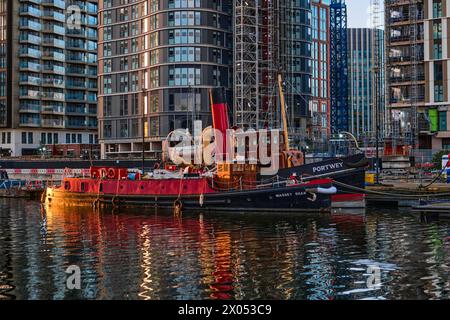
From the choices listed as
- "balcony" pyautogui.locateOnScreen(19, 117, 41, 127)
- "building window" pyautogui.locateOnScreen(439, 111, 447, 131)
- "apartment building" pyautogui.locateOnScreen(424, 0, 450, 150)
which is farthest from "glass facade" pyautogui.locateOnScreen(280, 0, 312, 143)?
"balcony" pyautogui.locateOnScreen(19, 117, 41, 127)

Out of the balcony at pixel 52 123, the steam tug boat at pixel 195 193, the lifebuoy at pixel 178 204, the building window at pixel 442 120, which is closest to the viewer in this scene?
the steam tug boat at pixel 195 193

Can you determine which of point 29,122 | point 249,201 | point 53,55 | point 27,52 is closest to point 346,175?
point 249,201

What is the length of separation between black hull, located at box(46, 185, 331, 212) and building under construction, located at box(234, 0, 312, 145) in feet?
147

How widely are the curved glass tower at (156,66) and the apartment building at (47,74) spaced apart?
15.8 m

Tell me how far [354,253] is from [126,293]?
12.2 m

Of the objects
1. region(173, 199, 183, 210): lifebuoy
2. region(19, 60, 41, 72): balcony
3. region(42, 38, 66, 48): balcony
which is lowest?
region(173, 199, 183, 210): lifebuoy

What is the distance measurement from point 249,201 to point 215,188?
375cm

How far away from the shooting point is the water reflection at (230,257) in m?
21.6

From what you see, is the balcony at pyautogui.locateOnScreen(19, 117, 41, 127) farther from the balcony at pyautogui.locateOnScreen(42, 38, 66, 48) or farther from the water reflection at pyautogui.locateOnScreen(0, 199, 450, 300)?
the water reflection at pyautogui.locateOnScreen(0, 199, 450, 300)

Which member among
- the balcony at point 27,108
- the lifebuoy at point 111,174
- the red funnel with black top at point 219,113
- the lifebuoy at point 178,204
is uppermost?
the balcony at point 27,108

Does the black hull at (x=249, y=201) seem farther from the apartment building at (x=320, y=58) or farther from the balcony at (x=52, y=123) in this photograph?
the apartment building at (x=320, y=58)

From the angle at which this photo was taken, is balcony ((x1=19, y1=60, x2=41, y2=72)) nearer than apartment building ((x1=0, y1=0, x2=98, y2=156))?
No

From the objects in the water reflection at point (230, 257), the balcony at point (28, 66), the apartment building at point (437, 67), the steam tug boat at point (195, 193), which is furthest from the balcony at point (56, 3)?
the water reflection at point (230, 257)

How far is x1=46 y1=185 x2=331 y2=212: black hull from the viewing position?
150 ft
